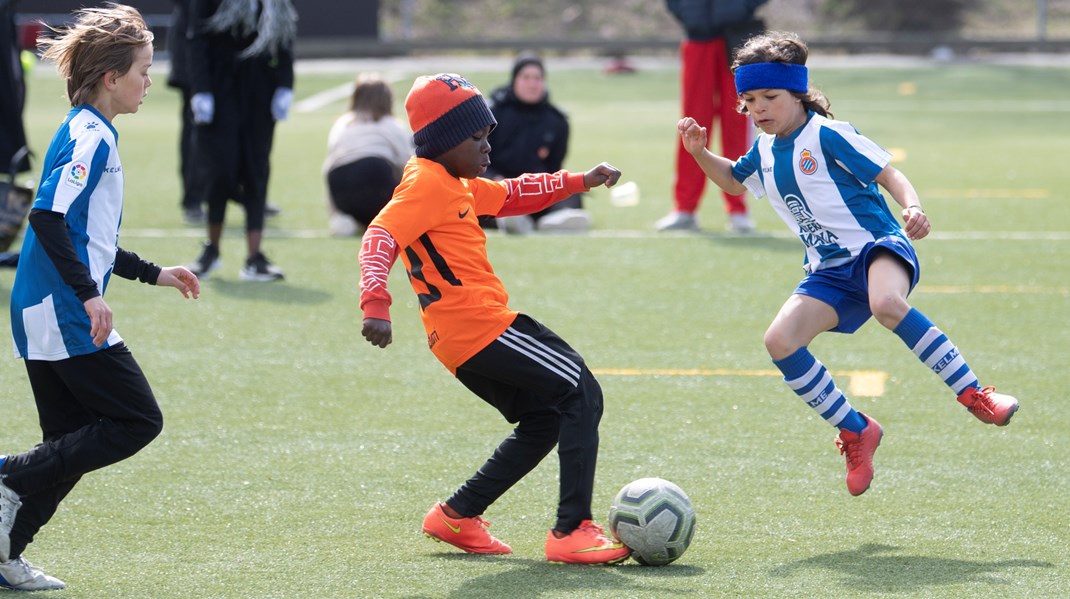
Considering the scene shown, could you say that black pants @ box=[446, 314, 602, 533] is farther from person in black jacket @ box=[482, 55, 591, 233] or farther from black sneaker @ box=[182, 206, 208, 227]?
black sneaker @ box=[182, 206, 208, 227]

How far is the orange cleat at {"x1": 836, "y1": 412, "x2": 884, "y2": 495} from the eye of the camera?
459 cm

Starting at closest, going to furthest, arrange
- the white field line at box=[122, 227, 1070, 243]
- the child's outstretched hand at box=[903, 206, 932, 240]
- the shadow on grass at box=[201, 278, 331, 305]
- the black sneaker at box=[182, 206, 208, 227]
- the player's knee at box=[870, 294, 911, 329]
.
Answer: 1. the child's outstretched hand at box=[903, 206, 932, 240]
2. the player's knee at box=[870, 294, 911, 329]
3. the shadow on grass at box=[201, 278, 331, 305]
4. the white field line at box=[122, 227, 1070, 243]
5. the black sneaker at box=[182, 206, 208, 227]

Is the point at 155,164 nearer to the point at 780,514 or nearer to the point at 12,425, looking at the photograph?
the point at 12,425

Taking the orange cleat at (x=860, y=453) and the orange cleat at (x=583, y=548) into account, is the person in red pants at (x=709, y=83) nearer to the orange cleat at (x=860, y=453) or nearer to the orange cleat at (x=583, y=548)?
the orange cleat at (x=860, y=453)

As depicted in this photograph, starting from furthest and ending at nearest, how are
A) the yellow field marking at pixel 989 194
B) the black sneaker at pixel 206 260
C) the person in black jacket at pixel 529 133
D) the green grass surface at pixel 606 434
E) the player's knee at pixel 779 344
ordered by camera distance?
the yellow field marking at pixel 989 194 < the person in black jacket at pixel 529 133 < the black sneaker at pixel 206 260 < the player's knee at pixel 779 344 < the green grass surface at pixel 606 434

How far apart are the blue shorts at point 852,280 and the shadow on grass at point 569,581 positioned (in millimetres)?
1204

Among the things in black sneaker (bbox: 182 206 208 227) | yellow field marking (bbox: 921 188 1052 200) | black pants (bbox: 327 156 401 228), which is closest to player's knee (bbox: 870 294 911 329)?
black pants (bbox: 327 156 401 228)

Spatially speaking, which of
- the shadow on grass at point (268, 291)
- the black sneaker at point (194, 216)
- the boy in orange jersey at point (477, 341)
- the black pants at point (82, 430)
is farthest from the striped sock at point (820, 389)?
the black sneaker at point (194, 216)

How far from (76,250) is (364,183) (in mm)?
6376

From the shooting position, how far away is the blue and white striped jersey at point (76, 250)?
3744 millimetres

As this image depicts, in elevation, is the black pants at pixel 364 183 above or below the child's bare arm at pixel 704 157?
below

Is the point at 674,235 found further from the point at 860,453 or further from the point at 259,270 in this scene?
the point at 860,453

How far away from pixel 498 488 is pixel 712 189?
28.7 ft

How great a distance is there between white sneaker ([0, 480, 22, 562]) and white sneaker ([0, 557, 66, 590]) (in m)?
0.03
